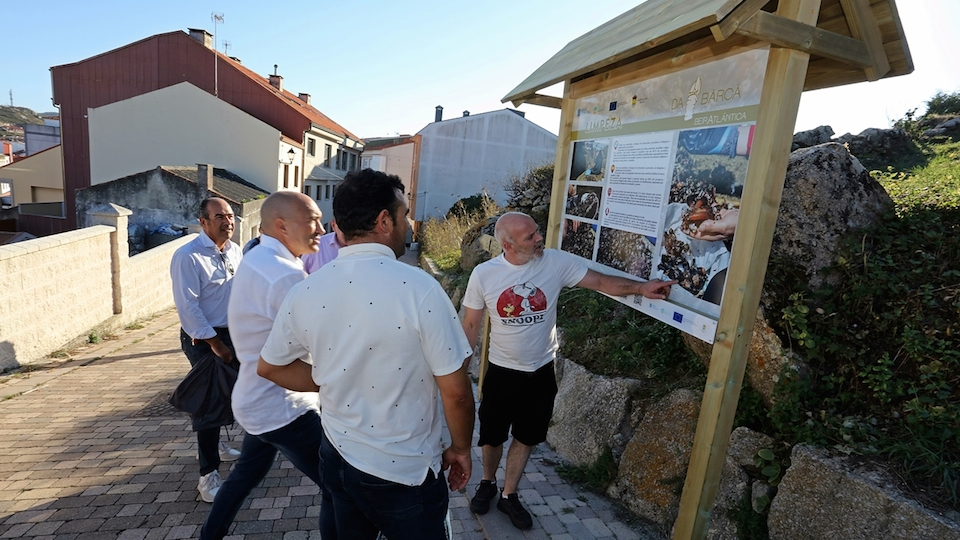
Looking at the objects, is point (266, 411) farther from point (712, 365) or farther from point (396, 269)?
point (712, 365)

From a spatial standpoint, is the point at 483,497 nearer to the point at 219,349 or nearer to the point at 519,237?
the point at 519,237

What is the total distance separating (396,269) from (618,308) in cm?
355

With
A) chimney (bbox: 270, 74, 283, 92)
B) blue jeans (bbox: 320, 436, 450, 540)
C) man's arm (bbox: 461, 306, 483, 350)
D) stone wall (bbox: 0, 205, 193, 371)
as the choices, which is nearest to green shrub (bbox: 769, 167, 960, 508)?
man's arm (bbox: 461, 306, 483, 350)

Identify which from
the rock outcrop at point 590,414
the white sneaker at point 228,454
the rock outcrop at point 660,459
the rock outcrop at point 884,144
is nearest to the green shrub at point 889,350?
the rock outcrop at point 660,459

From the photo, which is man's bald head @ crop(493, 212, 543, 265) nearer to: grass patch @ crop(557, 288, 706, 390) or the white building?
grass patch @ crop(557, 288, 706, 390)

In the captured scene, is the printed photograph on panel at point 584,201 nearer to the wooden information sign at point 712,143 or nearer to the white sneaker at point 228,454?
the wooden information sign at point 712,143

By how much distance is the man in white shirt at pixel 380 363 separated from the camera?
1.65m

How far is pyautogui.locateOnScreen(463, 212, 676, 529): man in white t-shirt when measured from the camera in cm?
304

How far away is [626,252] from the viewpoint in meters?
3.01

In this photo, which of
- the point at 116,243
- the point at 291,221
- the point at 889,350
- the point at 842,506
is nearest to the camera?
the point at 842,506

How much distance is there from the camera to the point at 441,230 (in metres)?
14.0

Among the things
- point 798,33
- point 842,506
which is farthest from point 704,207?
point 842,506

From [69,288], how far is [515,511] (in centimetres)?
717

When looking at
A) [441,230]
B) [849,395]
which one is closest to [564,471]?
[849,395]
